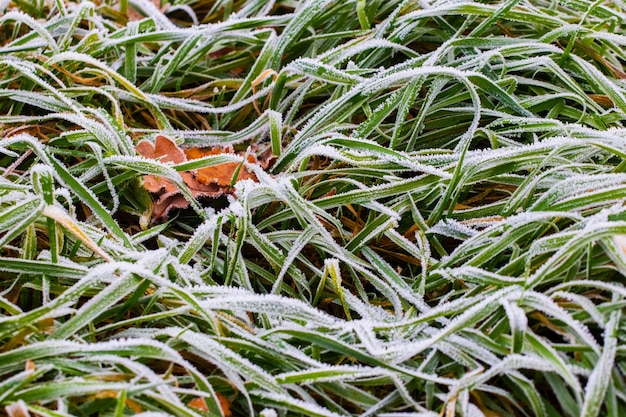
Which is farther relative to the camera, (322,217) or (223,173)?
(223,173)

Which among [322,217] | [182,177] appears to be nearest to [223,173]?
[182,177]

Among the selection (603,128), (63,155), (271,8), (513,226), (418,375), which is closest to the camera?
(418,375)

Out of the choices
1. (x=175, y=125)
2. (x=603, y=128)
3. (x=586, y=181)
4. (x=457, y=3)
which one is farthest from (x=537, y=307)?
(x=175, y=125)

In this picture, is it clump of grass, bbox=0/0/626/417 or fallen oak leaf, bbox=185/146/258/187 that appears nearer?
clump of grass, bbox=0/0/626/417

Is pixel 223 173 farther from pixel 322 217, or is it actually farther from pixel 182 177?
pixel 322 217

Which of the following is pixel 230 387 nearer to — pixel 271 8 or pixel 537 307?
pixel 537 307

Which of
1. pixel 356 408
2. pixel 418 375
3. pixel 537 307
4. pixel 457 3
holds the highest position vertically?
pixel 457 3

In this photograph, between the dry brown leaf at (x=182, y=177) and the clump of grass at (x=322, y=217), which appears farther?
the dry brown leaf at (x=182, y=177)

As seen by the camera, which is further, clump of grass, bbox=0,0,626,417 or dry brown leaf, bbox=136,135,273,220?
dry brown leaf, bbox=136,135,273,220
